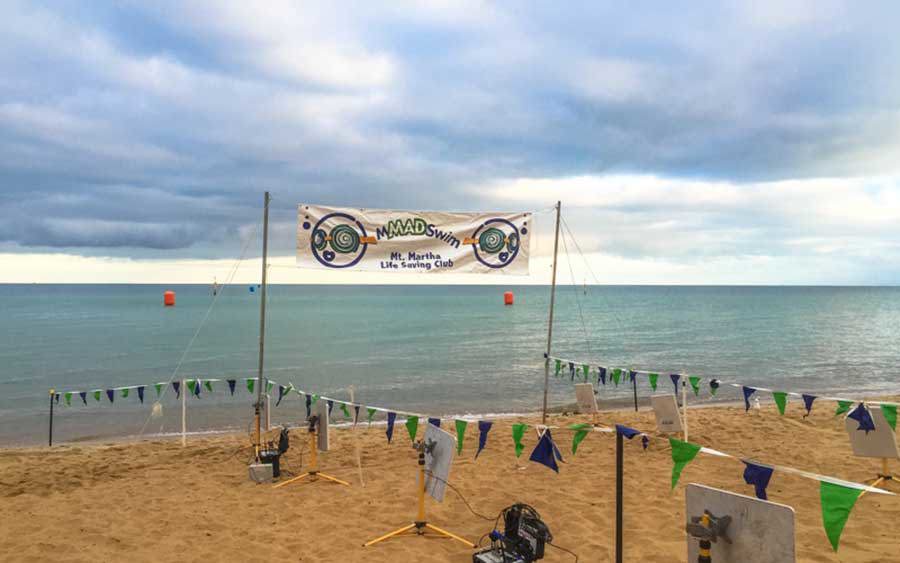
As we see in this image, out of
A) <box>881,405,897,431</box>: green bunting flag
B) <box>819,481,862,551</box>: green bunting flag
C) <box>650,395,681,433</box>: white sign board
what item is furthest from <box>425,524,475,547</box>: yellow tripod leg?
<box>881,405,897,431</box>: green bunting flag

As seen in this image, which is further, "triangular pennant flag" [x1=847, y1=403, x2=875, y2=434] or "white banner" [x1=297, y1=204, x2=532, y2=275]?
"white banner" [x1=297, y1=204, x2=532, y2=275]

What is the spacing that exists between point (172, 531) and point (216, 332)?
5492cm

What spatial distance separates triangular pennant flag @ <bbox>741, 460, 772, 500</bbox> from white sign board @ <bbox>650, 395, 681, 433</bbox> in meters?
6.90

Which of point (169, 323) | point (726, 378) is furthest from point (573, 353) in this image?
point (169, 323)

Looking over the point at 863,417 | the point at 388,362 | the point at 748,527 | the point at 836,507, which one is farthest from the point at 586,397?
the point at 388,362

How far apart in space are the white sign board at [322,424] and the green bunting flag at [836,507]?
7722 mm

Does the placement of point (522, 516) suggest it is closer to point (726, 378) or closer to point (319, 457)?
point (319, 457)

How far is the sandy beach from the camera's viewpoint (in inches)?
297

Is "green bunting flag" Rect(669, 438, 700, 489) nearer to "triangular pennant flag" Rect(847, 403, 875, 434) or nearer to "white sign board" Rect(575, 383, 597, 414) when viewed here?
"triangular pennant flag" Rect(847, 403, 875, 434)

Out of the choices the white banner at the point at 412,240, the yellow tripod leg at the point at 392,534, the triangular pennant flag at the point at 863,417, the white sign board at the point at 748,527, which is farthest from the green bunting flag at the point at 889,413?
the yellow tripod leg at the point at 392,534

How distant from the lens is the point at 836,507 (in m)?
4.30

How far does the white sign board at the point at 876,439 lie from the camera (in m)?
8.82

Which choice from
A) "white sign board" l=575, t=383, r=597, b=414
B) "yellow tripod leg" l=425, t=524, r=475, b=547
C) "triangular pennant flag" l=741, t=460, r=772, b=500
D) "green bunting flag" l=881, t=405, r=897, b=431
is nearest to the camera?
"triangular pennant flag" l=741, t=460, r=772, b=500

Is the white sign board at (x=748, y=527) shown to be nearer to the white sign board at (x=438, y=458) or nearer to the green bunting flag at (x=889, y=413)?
the white sign board at (x=438, y=458)
